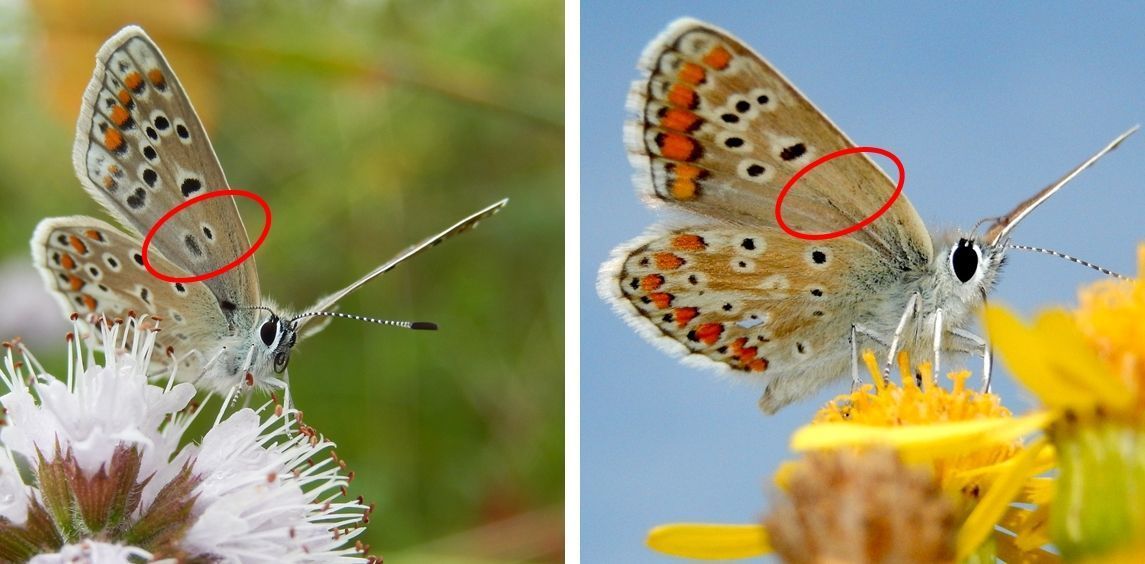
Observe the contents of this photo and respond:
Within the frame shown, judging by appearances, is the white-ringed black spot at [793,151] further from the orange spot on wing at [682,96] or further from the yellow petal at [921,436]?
the yellow petal at [921,436]

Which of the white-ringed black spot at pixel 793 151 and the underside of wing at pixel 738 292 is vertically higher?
the white-ringed black spot at pixel 793 151

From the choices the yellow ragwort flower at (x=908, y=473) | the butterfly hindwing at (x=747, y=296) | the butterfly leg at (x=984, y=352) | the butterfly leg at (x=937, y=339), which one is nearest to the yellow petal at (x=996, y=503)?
the yellow ragwort flower at (x=908, y=473)

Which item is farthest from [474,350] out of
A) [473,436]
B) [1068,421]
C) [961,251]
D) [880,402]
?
[1068,421]

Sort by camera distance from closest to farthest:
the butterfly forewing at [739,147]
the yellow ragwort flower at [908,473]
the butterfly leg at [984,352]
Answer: the yellow ragwort flower at [908,473] < the butterfly leg at [984,352] < the butterfly forewing at [739,147]

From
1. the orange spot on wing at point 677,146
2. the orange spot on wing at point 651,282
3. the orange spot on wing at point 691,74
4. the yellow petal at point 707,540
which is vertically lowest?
the yellow petal at point 707,540

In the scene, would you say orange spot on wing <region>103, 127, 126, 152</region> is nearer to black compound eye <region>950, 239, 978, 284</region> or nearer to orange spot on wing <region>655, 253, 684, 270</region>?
orange spot on wing <region>655, 253, 684, 270</region>

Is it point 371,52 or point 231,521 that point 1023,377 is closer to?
point 231,521

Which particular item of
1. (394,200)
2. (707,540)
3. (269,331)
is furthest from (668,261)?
(394,200)
